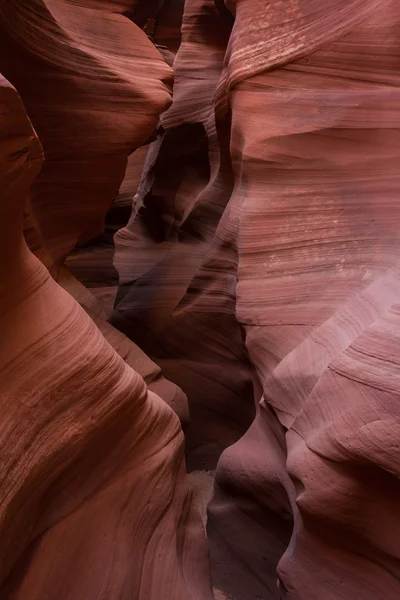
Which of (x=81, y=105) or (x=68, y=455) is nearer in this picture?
(x=68, y=455)

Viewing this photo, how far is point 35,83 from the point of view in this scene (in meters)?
2.41

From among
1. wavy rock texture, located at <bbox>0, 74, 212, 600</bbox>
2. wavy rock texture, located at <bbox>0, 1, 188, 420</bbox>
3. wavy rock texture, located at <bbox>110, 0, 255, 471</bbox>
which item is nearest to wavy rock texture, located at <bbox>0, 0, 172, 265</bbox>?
wavy rock texture, located at <bbox>0, 1, 188, 420</bbox>

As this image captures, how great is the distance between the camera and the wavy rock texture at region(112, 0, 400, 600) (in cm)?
169

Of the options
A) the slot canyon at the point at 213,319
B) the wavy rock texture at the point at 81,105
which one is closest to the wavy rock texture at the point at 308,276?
the slot canyon at the point at 213,319

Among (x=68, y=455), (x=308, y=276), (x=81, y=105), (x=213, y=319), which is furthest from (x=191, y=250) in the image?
(x=68, y=455)

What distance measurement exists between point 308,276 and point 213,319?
1028 mm

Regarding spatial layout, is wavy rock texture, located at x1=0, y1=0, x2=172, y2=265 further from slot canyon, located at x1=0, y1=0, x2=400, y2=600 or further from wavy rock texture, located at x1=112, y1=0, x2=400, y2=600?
wavy rock texture, located at x1=112, y1=0, x2=400, y2=600

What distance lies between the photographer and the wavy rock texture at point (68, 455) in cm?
143

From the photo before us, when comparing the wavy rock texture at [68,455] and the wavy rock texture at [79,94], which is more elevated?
the wavy rock texture at [79,94]

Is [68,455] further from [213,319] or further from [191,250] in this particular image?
[191,250]

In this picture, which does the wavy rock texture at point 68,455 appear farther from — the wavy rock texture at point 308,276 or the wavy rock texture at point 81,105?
the wavy rock texture at point 81,105

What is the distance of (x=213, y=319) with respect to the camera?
3.26 m

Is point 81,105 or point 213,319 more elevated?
point 81,105

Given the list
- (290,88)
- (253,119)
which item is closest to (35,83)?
(253,119)
